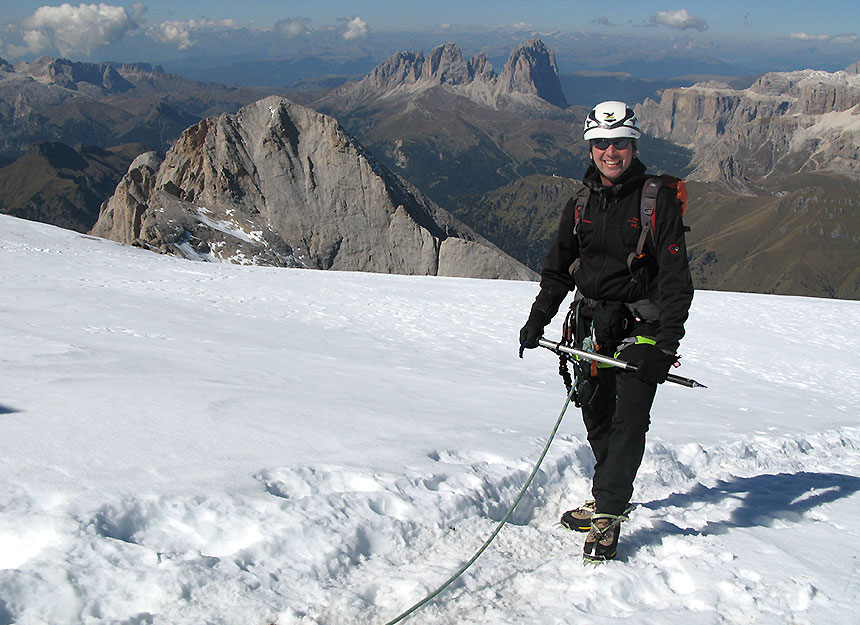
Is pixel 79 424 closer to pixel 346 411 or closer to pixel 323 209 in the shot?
pixel 346 411

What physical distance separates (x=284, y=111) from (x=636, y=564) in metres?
68.0

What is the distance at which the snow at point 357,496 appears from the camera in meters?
3.89

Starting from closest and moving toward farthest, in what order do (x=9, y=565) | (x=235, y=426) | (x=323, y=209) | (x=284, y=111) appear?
(x=9, y=565)
(x=235, y=426)
(x=323, y=209)
(x=284, y=111)

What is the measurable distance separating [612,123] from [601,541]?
3.34 meters

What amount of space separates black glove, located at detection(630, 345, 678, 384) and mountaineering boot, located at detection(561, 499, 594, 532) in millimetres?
1413

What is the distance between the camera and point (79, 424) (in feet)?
18.2

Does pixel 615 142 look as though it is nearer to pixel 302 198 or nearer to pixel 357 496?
pixel 357 496

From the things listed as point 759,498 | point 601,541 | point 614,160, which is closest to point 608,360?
point 601,541

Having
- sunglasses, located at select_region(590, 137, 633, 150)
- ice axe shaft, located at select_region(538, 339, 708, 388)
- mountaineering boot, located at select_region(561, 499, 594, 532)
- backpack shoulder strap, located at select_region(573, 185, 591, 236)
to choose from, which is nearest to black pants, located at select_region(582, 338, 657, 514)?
ice axe shaft, located at select_region(538, 339, 708, 388)

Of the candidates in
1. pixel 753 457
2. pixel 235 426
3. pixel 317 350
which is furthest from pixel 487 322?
pixel 235 426

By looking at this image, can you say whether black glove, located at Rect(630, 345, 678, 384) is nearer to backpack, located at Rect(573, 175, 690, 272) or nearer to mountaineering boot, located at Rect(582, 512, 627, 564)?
backpack, located at Rect(573, 175, 690, 272)

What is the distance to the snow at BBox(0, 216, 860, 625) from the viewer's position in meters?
3.89

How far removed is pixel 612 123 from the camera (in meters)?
5.12

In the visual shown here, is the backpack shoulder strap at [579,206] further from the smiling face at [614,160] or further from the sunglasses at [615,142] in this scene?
the sunglasses at [615,142]
